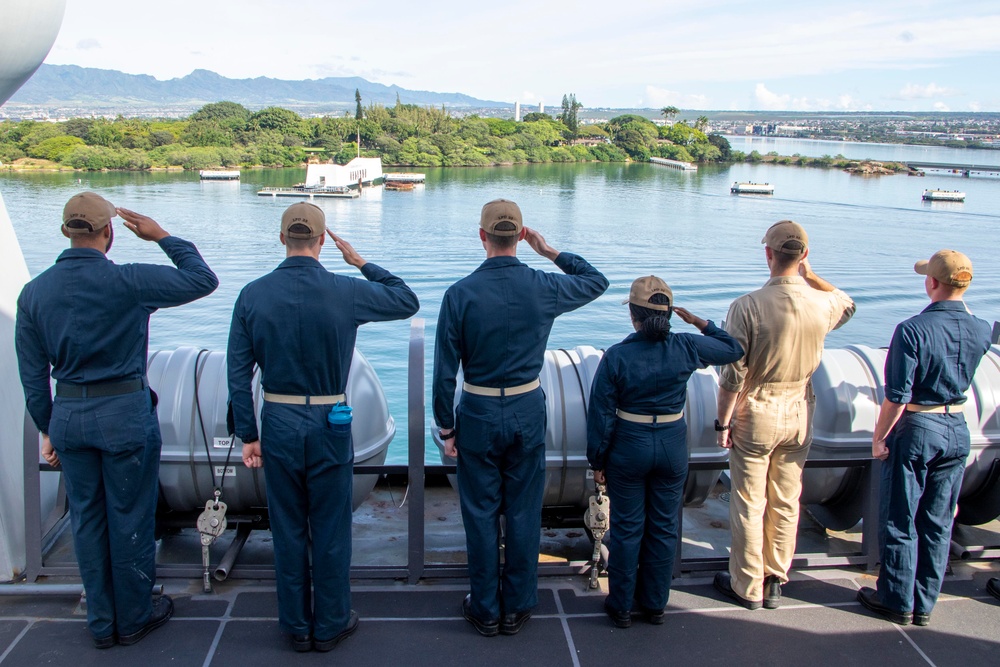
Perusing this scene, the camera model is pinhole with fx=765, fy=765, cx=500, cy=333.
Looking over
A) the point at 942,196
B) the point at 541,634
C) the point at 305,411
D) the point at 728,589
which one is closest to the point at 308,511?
the point at 305,411

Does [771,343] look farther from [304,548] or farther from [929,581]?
[304,548]

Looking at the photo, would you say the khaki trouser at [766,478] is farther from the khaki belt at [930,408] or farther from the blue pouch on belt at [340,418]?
the blue pouch on belt at [340,418]

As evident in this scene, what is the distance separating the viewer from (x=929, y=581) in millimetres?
3541

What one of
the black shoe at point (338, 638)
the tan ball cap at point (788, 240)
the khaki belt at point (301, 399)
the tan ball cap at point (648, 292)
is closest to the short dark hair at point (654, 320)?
the tan ball cap at point (648, 292)

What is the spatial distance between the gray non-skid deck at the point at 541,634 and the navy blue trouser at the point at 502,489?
0.22m

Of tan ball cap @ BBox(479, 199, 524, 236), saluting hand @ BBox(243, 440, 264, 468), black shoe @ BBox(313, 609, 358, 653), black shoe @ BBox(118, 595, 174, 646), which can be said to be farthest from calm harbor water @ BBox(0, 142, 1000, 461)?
tan ball cap @ BBox(479, 199, 524, 236)

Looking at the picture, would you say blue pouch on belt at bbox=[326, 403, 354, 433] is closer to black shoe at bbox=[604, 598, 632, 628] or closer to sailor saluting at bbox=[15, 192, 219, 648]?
sailor saluting at bbox=[15, 192, 219, 648]

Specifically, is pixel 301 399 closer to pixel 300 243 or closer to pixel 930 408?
pixel 300 243

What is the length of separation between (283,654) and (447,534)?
1.33m

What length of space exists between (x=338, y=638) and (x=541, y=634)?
88 cm

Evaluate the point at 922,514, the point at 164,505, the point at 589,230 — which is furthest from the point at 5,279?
the point at 589,230

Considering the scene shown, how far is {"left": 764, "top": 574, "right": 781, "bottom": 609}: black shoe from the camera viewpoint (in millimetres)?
3654

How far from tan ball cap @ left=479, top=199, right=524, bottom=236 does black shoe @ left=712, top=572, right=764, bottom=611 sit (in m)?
2.00

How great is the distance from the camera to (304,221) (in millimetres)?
3078
